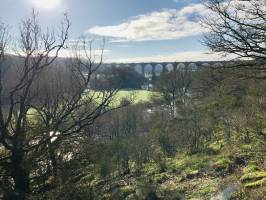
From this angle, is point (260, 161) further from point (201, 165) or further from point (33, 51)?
point (33, 51)

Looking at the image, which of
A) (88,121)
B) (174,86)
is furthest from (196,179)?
(174,86)

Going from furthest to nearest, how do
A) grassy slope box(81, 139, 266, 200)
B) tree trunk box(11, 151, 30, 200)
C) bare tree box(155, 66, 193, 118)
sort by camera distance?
1. bare tree box(155, 66, 193, 118)
2. grassy slope box(81, 139, 266, 200)
3. tree trunk box(11, 151, 30, 200)

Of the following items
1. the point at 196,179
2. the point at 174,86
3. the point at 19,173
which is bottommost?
the point at 196,179

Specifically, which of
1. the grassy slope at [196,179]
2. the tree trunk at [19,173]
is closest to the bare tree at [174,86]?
the grassy slope at [196,179]

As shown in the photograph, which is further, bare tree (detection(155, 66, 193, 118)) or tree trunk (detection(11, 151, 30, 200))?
bare tree (detection(155, 66, 193, 118))

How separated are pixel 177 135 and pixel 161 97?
25.9 metres

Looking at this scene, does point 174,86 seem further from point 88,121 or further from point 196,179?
point 88,121

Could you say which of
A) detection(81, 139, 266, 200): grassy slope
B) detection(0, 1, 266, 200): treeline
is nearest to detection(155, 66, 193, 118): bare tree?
detection(0, 1, 266, 200): treeline

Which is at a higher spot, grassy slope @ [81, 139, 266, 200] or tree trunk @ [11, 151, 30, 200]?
tree trunk @ [11, 151, 30, 200]

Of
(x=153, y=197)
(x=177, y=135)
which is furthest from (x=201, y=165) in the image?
(x=177, y=135)

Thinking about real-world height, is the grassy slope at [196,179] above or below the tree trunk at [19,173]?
below

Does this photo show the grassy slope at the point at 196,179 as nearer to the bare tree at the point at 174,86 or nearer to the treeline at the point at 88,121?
the treeline at the point at 88,121

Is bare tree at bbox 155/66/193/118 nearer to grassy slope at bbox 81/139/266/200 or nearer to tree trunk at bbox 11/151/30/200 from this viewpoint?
grassy slope at bbox 81/139/266/200

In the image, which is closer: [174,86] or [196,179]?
[196,179]
